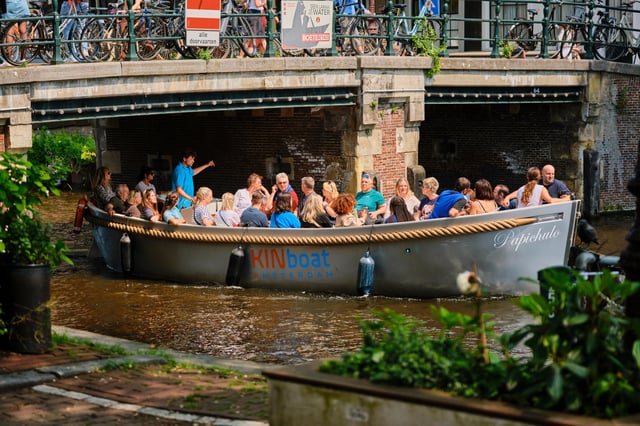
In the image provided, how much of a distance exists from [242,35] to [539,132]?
9.27 m

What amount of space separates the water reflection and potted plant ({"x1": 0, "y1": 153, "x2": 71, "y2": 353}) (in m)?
3.02

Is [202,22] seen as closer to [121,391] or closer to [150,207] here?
[150,207]

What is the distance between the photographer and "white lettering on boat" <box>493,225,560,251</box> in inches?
615

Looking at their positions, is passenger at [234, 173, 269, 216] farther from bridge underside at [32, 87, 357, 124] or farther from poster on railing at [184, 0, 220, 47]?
poster on railing at [184, 0, 220, 47]

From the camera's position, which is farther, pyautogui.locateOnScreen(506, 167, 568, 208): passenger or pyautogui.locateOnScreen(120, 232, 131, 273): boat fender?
pyautogui.locateOnScreen(120, 232, 131, 273): boat fender

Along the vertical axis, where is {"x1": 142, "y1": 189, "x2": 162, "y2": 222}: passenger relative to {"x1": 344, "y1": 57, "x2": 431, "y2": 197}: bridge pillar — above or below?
below

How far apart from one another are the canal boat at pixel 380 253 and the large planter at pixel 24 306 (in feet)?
21.5

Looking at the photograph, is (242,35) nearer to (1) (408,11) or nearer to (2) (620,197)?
(2) (620,197)

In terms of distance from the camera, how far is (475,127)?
28344 mm

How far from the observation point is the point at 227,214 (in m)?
17.4

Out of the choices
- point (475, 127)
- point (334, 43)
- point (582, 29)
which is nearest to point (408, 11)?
point (475, 127)

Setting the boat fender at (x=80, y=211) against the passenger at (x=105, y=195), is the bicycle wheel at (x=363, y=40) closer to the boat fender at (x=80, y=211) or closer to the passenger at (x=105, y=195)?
the passenger at (x=105, y=195)

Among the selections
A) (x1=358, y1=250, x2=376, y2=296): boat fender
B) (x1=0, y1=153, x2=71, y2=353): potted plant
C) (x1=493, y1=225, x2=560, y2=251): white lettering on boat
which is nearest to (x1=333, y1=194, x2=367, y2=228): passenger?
(x1=358, y1=250, x2=376, y2=296): boat fender

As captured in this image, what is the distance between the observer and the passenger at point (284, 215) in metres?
17.0
